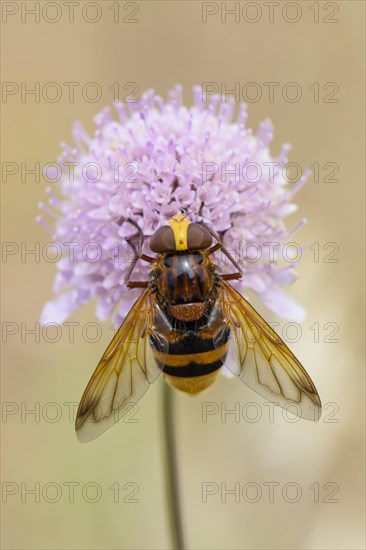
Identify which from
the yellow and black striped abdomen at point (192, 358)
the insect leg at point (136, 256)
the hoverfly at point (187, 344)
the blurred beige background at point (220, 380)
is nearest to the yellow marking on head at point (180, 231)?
the hoverfly at point (187, 344)

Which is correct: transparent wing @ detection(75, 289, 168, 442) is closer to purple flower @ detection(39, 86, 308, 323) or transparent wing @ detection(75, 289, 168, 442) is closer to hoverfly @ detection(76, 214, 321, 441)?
hoverfly @ detection(76, 214, 321, 441)

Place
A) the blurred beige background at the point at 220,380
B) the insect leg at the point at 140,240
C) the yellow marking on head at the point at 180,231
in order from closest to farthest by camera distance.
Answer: the yellow marking on head at the point at 180,231
the insect leg at the point at 140,240
the blurred beige background at the point at 220,380

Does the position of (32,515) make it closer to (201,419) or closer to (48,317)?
(201,419)

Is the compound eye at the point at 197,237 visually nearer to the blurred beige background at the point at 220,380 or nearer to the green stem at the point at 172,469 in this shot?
the green stem at the point at 172,469

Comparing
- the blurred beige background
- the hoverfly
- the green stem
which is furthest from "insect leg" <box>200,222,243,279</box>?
the blurred beige background

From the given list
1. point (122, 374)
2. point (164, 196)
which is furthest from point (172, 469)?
point (164, 196)
